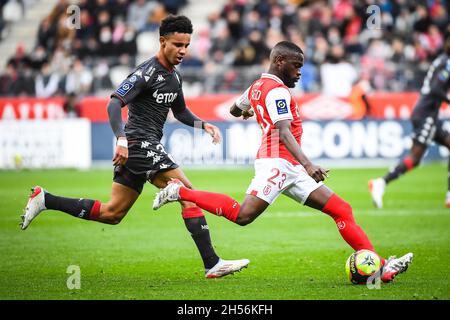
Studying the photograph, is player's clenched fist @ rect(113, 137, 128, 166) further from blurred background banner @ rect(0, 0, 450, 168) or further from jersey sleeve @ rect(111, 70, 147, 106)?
blurred background banner @ rect(0, 0, 450, 168)

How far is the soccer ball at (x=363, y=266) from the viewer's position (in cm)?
797

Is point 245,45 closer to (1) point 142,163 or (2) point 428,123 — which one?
(2) point 428,123

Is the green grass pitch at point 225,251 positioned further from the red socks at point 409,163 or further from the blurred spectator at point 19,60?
the blurred spectator at point 19,60

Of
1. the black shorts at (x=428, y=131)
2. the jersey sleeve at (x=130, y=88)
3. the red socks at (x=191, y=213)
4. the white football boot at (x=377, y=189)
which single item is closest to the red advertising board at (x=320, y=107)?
the black shorts at (x=428, y=131)

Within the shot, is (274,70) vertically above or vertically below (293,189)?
above

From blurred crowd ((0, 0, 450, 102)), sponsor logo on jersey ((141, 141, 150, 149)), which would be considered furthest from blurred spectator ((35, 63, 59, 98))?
sponsor logo on jersey ((141, 141, 150, 149))

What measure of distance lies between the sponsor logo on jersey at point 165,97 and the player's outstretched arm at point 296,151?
1365 mm

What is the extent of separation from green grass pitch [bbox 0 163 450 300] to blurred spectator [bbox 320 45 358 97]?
6818mm

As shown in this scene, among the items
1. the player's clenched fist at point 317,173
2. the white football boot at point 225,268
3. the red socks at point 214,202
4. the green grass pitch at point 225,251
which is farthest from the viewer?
the white football boot at point 225,268
